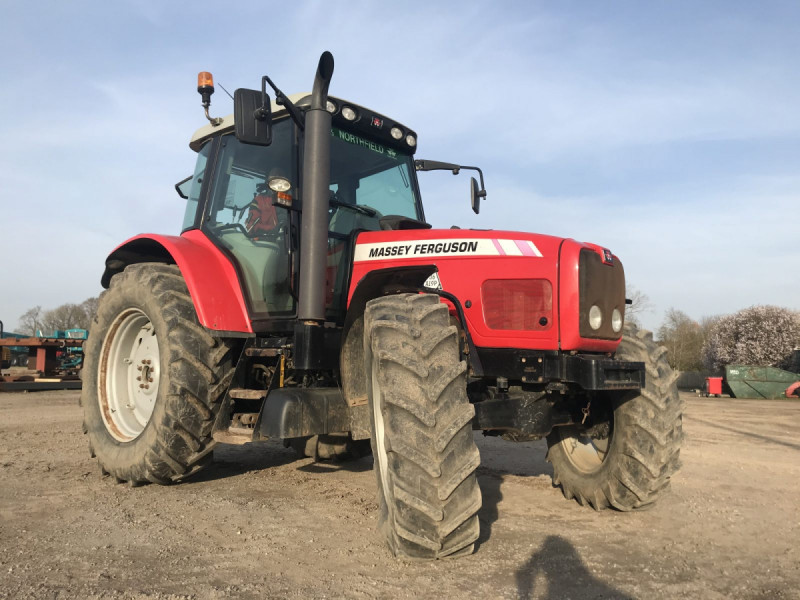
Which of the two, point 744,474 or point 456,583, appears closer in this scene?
point 456,583

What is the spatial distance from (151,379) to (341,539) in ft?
7.57

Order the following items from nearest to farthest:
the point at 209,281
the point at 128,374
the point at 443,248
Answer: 1. the point at 443,248
2. the point at 209,281
3. the point at 128,374

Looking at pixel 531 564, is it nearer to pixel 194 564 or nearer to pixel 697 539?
pixel 697 539

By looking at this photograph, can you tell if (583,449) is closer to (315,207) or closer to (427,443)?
(427,443)

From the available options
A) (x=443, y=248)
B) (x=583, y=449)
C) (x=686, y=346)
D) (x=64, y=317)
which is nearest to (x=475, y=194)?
(x=443, y=248)

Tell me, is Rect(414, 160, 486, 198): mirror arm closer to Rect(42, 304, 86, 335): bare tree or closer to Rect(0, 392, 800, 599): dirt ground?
Rect(0, 392, 800, 599): dirt ground

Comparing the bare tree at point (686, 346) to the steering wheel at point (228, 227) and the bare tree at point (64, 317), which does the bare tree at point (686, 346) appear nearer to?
the steering wheel at point (228, 227)

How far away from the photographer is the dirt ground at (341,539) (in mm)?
2662

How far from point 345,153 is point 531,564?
2997mm

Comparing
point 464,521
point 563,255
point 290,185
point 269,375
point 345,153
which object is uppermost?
point 345,153

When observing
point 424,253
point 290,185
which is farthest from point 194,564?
point 290,185

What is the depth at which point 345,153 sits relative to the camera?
4586 millimetres

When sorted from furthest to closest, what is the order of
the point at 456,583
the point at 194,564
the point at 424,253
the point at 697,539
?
the point at 424,253, the point at 697,539, the point at 194,564, the point at 456,583

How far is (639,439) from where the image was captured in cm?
374
